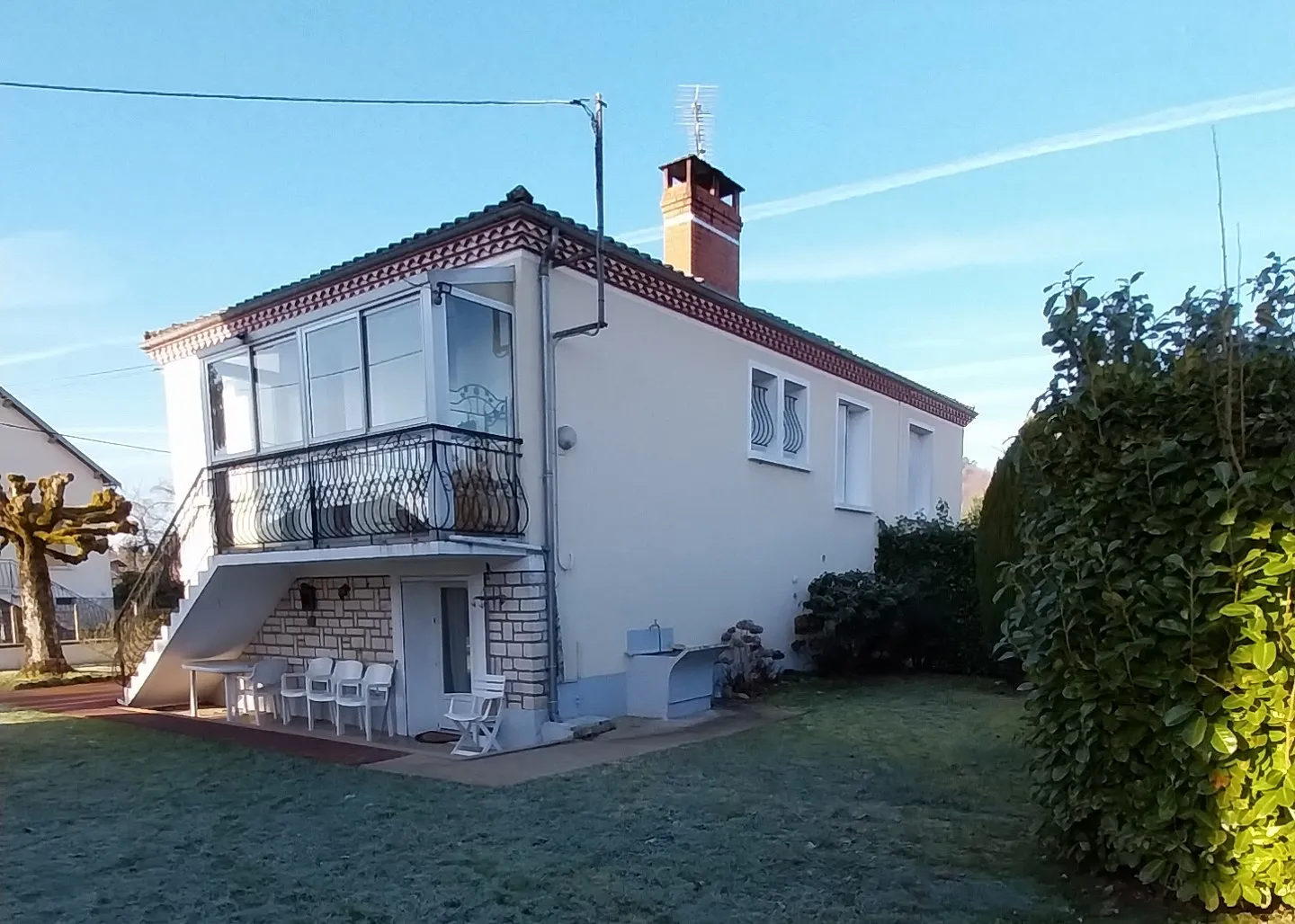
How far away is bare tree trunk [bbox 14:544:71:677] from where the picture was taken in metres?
14.7

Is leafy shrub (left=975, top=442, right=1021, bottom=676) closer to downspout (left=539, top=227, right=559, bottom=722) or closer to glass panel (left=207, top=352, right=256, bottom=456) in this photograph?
downspout (left=539, top=227, right=559, bottom=722)

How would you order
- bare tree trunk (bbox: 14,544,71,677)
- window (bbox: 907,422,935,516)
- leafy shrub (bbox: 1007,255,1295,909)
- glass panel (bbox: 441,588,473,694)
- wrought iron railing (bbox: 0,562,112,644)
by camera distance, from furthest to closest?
wrought iron railing (bbox: 0,562,112,644) < window (bbox: 907,422,935,516) < bare tree trunk (bbox: 14,544,71,677) < glass panel (bbox: 441,588,473,694) < leafy shrub (bbox: 1007,255,1295,909)

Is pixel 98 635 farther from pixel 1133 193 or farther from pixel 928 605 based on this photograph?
pixel 1133 193

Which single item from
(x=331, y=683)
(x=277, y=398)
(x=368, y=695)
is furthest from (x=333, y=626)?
(x=277, y=398)

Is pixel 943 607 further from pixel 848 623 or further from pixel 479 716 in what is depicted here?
pixel 479 716

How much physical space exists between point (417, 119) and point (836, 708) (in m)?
8.21

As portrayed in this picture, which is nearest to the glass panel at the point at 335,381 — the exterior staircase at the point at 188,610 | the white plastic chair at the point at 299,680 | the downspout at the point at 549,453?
the exterior staircase at the point at 188,610

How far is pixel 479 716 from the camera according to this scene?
8.27m

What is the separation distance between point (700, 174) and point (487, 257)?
5920 millimetres

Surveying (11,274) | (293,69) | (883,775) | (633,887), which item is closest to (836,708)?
(883,775)

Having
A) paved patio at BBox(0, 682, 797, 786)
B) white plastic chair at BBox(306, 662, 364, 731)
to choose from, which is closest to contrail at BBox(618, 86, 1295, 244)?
paved patio at BBox(0, 682, 797, 786)

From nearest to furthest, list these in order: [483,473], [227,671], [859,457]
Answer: [483,473]
[227,671]
[859,457]

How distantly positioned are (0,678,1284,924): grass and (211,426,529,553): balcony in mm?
2230

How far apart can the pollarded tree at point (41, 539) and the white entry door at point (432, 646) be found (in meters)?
8.89
